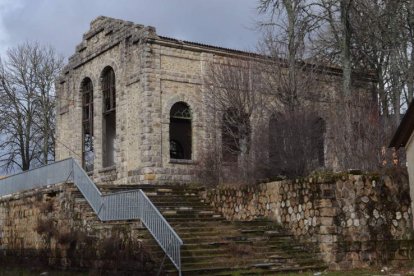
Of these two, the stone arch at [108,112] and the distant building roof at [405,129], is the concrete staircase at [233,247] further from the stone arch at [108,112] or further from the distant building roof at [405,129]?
the stone arch at [108,112]

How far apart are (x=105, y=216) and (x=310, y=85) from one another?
41.8ft

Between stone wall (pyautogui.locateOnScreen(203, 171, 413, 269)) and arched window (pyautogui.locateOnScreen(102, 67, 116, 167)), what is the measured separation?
15.9 m

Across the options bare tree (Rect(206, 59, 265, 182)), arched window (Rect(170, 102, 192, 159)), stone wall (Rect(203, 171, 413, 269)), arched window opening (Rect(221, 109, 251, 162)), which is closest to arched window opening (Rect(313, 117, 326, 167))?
bare tree (Rect(206, 59, 265, 182))

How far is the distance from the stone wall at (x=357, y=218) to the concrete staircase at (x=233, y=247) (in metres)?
0.69

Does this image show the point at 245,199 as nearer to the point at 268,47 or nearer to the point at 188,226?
the point at 188,226

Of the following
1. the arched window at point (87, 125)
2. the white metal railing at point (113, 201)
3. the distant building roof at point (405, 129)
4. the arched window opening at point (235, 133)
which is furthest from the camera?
the arched window at point (87, 125)

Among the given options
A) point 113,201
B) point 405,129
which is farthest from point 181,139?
point 405,129

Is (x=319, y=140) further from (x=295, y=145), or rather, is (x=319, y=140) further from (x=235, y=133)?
(x=235, y=133)

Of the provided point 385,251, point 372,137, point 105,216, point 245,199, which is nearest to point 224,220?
point 245,199

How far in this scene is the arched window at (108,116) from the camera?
30766 millimetres

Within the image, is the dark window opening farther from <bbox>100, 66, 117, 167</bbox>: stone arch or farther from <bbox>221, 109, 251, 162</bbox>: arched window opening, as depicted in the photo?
<bbox>100, 66, 117, 167</bbox>: stone arch

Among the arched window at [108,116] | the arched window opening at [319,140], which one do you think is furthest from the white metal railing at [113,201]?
the arched window opening at [319,140]

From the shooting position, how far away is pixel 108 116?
32.1m

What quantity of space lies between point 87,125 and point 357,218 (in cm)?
2046
